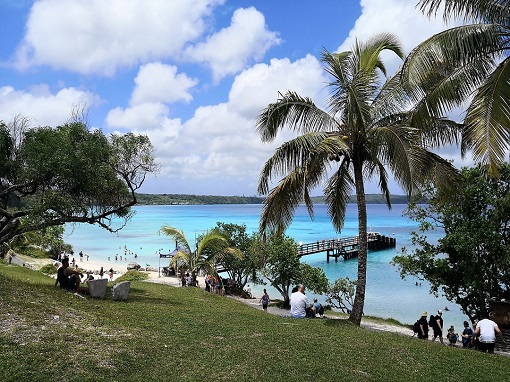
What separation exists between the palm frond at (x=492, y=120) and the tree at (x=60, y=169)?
31.0 ft

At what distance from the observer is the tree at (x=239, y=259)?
28.4 metres

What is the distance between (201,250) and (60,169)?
1201 centimetres

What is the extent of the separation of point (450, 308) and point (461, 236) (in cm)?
1474

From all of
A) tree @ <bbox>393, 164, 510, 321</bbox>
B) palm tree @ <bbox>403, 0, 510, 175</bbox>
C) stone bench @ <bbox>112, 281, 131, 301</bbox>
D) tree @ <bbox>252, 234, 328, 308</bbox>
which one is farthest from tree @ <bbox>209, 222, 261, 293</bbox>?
palm tree @ <bbox>403, 0, 510, 175</bbox>

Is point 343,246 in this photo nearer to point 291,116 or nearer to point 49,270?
point 49,270

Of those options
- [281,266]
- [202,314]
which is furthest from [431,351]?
[281,266]

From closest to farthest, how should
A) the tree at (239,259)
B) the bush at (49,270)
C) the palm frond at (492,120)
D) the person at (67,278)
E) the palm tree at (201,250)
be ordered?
the palm frond at (492,120)
the person at (67,278)
the palm tree at (201,250)
the bush at (49,270)
the tree at (239,259)

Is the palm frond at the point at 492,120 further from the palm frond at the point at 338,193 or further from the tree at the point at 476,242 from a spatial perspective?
the tree at the point at 476,242

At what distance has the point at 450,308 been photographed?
89.7ft

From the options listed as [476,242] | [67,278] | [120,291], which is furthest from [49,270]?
[476,242]

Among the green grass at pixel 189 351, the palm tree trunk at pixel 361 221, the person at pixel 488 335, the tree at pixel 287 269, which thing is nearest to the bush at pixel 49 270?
the tree at pixel 287 269

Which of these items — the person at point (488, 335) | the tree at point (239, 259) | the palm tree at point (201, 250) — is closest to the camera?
the person at point (488, 335)

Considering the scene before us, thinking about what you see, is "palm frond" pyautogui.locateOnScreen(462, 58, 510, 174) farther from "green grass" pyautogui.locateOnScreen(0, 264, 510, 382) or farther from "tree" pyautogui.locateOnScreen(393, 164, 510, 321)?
"tree" pyautogui.locateOnScreen(393, 164, 510, 321)

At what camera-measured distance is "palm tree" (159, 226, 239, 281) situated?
2206 cm
